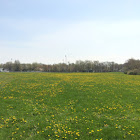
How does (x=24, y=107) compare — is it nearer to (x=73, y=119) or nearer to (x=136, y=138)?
(x=73, y=119)

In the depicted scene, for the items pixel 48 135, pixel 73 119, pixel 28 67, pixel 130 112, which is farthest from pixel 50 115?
pixel 28 67

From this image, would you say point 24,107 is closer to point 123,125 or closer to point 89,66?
point 123,125

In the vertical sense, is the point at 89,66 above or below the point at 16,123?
above

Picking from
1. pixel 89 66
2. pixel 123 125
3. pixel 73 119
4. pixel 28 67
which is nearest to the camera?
pixel 123 125

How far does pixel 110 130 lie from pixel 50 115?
13.6 feet

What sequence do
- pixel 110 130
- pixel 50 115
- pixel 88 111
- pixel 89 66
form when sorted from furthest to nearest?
pixel 89 66, pixel 88 111, pixel 50 115, pixel 110 130

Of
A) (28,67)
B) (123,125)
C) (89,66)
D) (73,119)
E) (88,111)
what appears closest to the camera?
(123,125)

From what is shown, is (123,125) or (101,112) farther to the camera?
(101,112)

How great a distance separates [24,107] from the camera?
10.3 meters

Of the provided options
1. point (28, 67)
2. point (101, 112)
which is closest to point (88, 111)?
point (101, 112)

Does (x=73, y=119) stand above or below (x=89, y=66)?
below

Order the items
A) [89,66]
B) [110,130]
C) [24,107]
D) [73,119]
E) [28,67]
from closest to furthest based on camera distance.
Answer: [110,130] < [73,119] < [24,107] < [89,66] < [28,67]

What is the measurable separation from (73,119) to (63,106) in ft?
8.98

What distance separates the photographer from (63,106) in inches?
423
